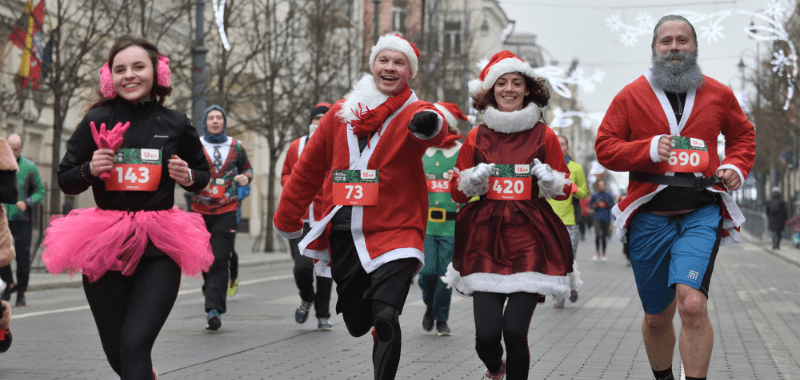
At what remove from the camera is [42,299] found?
13367mm

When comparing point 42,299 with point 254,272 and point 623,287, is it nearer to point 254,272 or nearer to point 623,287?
point 254,272

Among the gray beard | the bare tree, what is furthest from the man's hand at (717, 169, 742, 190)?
the bare tree

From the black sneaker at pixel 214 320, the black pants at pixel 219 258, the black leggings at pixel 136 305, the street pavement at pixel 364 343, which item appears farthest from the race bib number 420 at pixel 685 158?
the black sneaker at pixel 214 320

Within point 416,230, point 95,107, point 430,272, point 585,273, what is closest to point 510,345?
point 416,230

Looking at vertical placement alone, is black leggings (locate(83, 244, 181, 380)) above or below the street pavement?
above

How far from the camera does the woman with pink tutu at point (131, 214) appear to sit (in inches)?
188

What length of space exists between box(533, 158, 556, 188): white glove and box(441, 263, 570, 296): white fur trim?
476 mm

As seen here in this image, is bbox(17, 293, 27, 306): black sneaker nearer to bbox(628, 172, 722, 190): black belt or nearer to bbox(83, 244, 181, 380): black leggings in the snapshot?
bbox(83, 244, 181, 380): black leggings

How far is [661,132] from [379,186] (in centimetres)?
152

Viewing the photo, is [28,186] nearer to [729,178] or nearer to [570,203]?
[570,203]

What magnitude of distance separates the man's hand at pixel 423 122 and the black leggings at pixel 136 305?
51.7 inches

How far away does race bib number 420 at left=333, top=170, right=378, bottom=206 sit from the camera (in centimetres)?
548

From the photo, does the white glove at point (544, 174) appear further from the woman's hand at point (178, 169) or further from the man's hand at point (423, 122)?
the woman's hand at point (178, 169)

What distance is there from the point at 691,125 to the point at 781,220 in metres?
28.1
